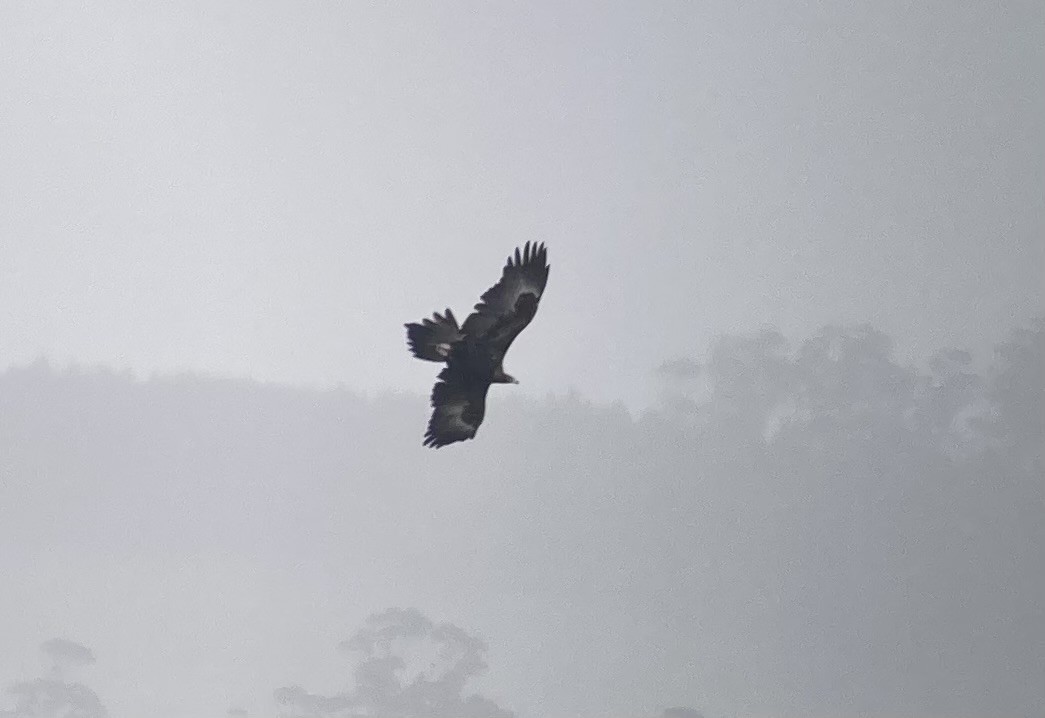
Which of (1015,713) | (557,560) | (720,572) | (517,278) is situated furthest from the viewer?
(557,560)

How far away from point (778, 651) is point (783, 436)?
44.7 meters

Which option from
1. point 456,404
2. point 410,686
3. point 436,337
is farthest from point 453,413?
point 410,686

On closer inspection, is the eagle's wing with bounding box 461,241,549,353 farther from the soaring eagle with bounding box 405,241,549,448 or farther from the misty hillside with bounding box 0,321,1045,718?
the misty hillside with bounding box 0,321,1045,718

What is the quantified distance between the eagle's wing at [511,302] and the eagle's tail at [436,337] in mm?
190

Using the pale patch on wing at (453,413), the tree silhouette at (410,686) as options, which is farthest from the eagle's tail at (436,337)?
the tree silhouette at (410,686)

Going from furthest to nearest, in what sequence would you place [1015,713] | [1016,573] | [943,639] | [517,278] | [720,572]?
[720,572]
[1016,573]
[943,639]
[1015,713]
[517,278]

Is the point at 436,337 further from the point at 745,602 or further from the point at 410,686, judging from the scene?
the point at 745,602

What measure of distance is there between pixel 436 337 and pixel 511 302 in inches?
48.1

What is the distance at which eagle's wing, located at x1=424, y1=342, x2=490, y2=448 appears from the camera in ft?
72.0

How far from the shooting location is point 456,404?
22516 mm

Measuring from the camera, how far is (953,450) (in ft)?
632

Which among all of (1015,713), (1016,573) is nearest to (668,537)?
(1016,573)

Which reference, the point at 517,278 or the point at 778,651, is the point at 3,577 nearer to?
the point at 778,651

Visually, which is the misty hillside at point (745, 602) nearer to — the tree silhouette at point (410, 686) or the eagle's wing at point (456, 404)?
the tree silhouette at point (410, 686)
